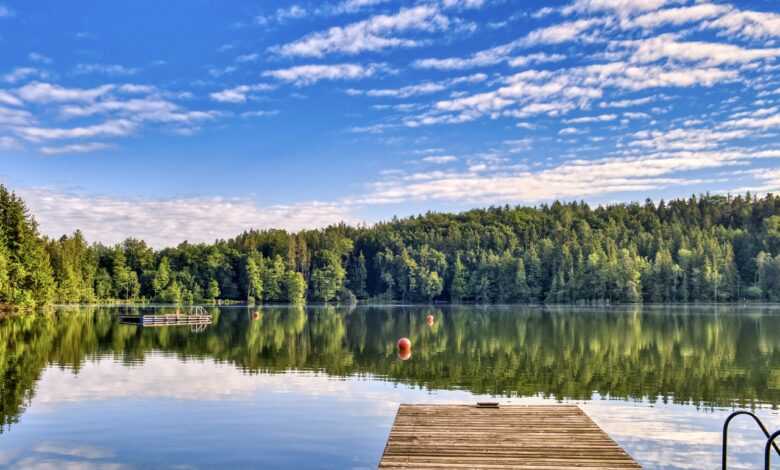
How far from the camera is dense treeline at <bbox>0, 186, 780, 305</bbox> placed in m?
137

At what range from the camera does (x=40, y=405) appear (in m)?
21.5

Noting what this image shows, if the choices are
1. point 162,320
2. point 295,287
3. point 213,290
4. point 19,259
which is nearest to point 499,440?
point 162,320

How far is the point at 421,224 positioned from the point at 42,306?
12153cm

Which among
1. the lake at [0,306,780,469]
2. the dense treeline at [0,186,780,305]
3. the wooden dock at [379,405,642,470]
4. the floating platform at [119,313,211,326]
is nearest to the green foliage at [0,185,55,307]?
the floating platform at [119,313,211,326]

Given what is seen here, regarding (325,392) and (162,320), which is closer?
(325,392)

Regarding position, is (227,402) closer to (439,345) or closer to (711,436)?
(711,436)

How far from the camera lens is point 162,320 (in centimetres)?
7319

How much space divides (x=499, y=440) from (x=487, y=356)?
22.4 m

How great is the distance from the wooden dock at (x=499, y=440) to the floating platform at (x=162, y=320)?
57.0m

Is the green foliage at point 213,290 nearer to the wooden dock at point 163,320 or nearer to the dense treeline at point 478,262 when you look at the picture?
the dense treeline at point 478,262

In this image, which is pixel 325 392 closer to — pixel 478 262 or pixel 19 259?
pixel 19 259

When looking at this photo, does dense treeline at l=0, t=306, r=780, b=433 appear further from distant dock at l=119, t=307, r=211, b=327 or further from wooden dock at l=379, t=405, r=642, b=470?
distant dock at l=119, t=307, r=211, b=327

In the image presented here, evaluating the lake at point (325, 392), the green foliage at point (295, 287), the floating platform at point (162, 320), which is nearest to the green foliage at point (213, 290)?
the green foliage at point (295, 287)

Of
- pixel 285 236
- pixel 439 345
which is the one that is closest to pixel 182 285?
pixel 285 236
